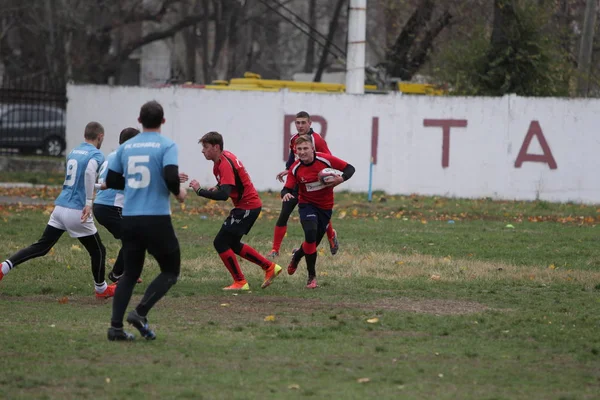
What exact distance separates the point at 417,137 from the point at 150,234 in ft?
55.5

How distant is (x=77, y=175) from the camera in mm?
9844

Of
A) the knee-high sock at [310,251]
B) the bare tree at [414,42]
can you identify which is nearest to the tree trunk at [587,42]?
the bare tree at [414,42]

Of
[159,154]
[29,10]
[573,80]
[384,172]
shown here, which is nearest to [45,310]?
[159,154]

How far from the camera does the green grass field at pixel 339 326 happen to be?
21.4ft

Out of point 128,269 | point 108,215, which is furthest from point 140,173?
point 108,215

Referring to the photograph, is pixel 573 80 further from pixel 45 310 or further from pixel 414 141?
pixel 45 310

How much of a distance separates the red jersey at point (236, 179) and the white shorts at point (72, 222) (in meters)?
1.43

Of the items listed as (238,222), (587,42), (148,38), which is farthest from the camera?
(148,38)

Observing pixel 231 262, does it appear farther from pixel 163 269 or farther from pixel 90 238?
pixel 163 269

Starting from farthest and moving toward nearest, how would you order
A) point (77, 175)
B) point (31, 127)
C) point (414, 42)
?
point (414, 42) < point (31, 127) < point (77, 175)

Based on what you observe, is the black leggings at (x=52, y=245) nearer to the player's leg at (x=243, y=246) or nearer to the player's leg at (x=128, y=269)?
the player's leg at (x=243, y=246)

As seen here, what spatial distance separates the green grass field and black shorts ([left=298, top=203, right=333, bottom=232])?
0.73 m

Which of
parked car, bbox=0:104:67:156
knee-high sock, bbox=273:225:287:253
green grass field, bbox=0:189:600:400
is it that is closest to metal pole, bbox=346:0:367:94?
green grass field, bbox=0:189:600:400

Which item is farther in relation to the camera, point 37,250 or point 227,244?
point 227,244
